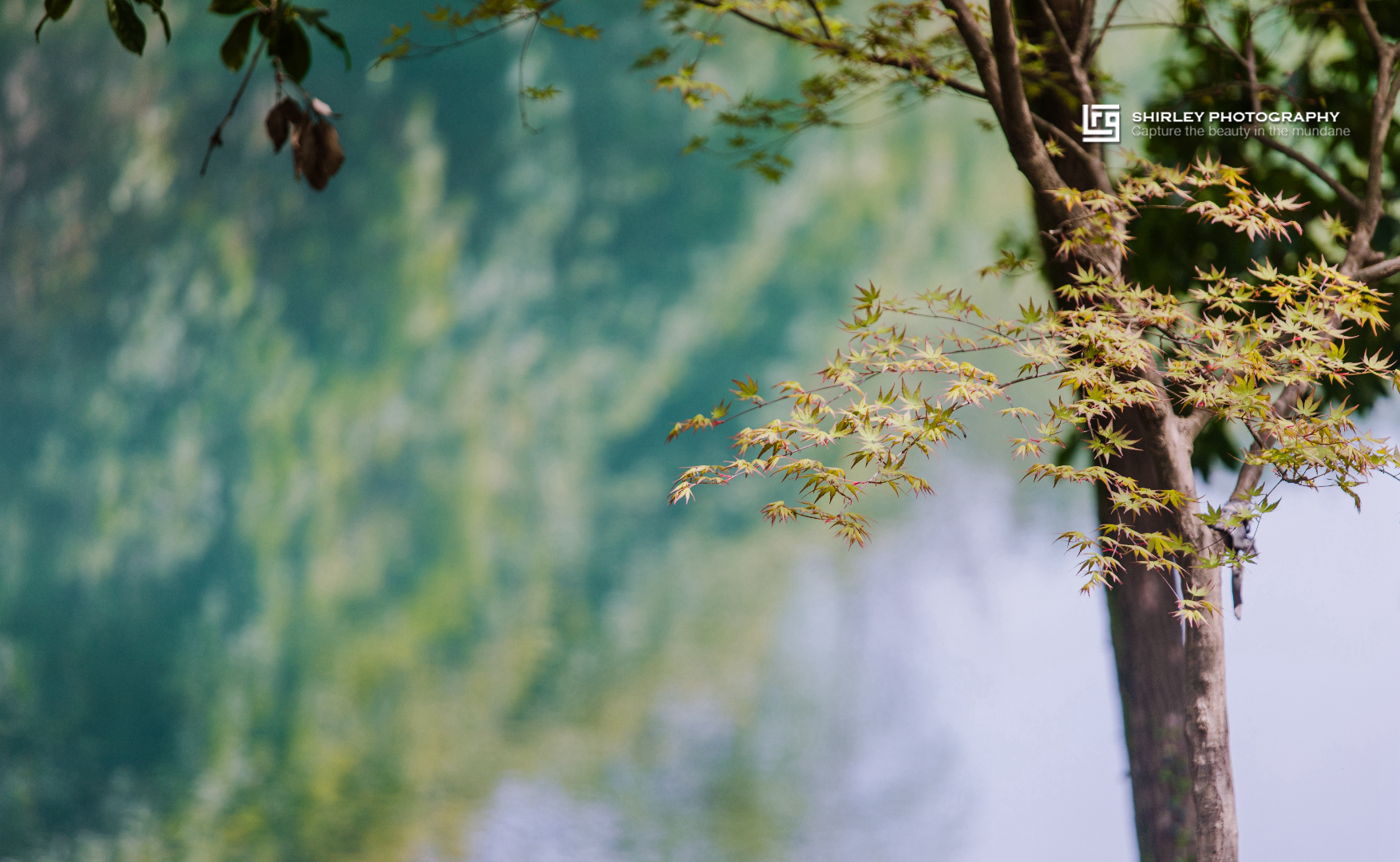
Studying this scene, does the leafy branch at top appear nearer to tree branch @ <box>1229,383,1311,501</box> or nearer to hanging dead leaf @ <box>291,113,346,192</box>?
tree branch @ <box>1229,383,1311,501</box>

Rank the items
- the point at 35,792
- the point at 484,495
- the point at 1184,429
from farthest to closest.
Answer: the point at 484,495 → the point at 35,792 → the point at 1184,429

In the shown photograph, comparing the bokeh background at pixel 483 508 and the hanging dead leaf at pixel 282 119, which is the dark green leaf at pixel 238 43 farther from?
the bokeh background at pixel 483 508

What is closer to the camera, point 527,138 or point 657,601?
point 657,601

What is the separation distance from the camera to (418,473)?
415 cm

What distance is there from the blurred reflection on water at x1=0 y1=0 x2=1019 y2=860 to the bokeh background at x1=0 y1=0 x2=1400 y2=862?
0.01m

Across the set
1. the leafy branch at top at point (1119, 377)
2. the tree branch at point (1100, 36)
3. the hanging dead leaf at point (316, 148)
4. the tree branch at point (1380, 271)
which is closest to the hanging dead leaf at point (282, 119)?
the hanging dead leaf at point (316, 148)

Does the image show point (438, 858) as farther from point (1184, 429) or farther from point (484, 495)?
point (1184, 429)

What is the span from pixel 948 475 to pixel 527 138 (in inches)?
88.7

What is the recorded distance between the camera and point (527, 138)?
4363 millimetres

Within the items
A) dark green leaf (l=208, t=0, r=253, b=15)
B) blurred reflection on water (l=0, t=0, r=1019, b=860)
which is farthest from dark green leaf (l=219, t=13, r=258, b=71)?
blurred reflection on water (l=0, t=0, r=1019, b=860)

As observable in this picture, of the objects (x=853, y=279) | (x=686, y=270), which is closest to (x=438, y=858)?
(x=686, y=270)

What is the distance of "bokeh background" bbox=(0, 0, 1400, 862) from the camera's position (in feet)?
12.0

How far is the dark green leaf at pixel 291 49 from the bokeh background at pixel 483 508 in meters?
2.97

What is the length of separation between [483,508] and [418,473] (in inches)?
11.7
